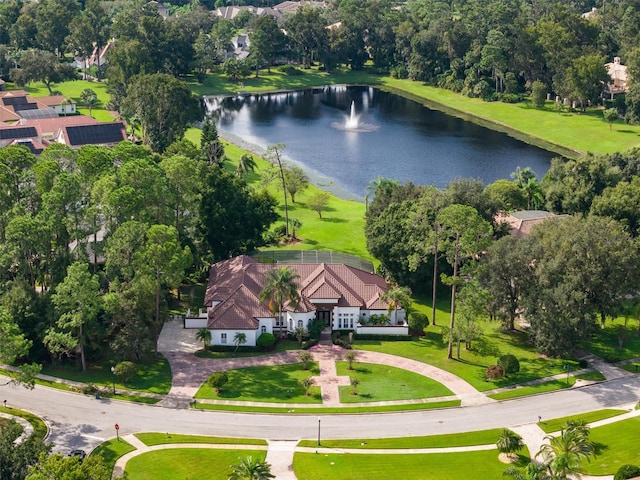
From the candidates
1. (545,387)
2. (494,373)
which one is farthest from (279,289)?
(545,387)

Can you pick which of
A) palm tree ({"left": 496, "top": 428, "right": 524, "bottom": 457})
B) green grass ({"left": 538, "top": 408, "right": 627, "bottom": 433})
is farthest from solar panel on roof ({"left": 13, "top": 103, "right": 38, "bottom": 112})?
palm tree ({"left": 496, "top": 428, "right": 524, "bottom": 457})

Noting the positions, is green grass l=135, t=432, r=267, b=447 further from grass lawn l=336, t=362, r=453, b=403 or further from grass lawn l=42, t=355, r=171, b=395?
grass lawn l=336, t=362, r=453, b=403

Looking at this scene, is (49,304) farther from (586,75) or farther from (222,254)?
(586,75)

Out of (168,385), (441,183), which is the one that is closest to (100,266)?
(168,385)

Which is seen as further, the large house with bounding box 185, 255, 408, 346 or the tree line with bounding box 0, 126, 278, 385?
the large house with bounding box 185, 255, 408, 346

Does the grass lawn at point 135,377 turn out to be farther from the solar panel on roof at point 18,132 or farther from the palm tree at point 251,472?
the solar panel on roof at point 18,132

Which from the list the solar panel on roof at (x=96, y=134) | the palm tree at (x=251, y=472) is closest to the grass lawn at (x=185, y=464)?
the palm tree at (x=251, y=472)
